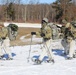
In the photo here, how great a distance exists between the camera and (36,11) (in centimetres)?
11894

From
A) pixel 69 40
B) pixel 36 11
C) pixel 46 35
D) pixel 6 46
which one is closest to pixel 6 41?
pixel 6 46

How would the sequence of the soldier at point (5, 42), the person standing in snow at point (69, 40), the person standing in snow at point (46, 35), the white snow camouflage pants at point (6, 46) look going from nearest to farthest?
the person standing in snow at point (46, 35), the soldier at point (5, 42), the person standing in snow at point (69, 40), the white snow camouflage pants at point (6, 46)

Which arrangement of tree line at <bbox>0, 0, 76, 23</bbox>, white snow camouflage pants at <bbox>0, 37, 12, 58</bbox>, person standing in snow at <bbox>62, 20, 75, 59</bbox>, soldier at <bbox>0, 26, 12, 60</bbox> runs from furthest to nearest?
tree line at <bbox>0, 0, 76, 23</bbox>, white snow camouflage pants at <bbox>0, 37, 12, 58</bbox>, person standing in snow at <bbox>62, 20, 75, 59</bbox>, soldier at <bbox>0, 26, 12, 60</bbox>

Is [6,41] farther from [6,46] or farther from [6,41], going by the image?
[6,46]

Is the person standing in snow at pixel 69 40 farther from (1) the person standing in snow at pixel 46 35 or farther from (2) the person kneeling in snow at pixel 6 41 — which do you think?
(2) the person kneeling in snow at pixel 6 41

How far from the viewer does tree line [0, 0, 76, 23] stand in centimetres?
9344

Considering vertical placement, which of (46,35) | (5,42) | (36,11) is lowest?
(36,11)

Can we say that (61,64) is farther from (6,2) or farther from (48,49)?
(6,2)

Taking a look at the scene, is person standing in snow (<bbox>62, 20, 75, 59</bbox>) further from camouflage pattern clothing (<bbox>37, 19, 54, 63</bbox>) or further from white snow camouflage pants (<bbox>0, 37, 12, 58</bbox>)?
white snow camouflage pants (<bbox>0, 37, 12, 58</bbox>)

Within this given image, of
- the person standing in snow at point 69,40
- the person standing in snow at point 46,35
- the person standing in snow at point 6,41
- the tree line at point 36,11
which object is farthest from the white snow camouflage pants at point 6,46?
the tree line at point 36,11

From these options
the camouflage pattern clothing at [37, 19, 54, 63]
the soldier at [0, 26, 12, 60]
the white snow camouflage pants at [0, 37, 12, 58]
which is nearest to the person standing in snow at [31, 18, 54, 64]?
the camouflage pattern clothing at [37, 19, 54, 63]

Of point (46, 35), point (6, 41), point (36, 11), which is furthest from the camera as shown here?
point (36, 11)

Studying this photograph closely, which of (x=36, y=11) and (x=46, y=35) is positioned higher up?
(x=46, y=35)

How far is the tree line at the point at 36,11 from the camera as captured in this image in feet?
307
